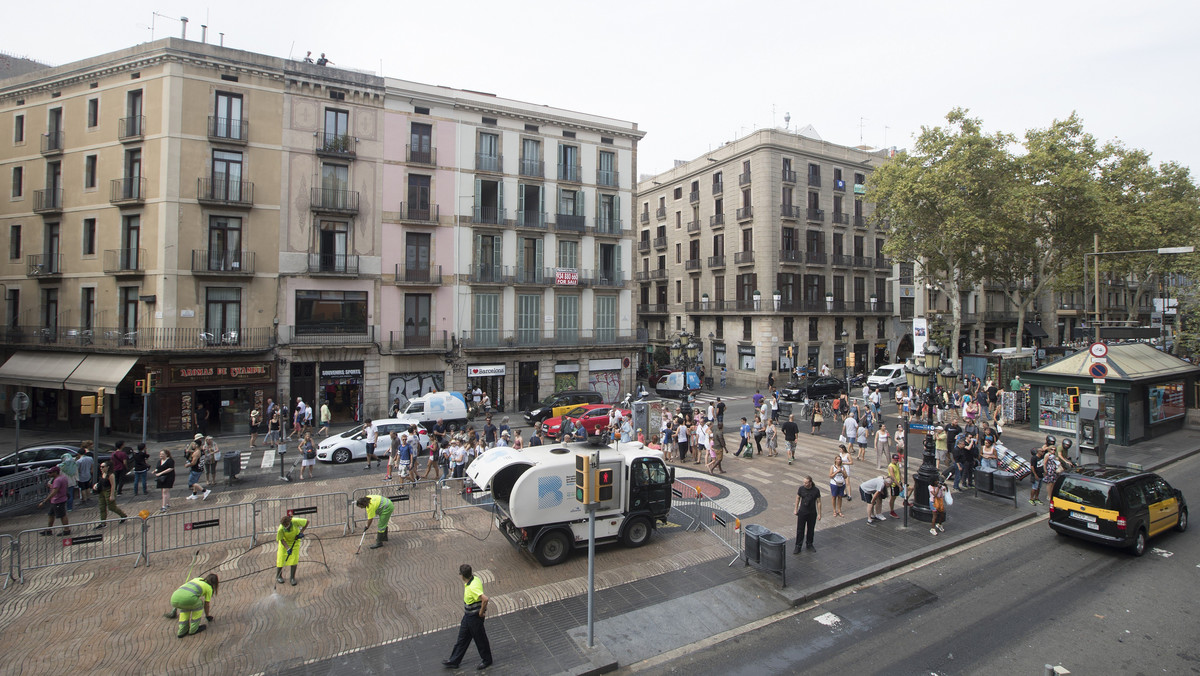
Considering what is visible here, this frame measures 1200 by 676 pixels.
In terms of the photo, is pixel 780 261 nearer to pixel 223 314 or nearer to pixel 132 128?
pixel 223 314

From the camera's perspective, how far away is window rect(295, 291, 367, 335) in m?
29.5

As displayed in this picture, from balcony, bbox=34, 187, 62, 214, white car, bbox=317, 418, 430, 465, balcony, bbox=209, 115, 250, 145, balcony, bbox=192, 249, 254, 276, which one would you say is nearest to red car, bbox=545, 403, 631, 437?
white car, bbox=317, 418, 430, 465

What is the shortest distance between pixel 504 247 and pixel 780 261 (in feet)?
75.8

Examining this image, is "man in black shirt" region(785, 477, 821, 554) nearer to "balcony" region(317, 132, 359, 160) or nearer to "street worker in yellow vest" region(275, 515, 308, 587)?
"street worker in yellow vest" region(275, 515, 308, 587)

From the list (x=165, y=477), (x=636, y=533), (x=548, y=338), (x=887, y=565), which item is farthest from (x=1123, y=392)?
(x=165, y=477)

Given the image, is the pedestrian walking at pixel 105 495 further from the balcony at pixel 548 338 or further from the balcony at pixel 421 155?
the balcony at pixel 421 155

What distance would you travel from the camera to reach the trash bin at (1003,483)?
51.5 ft

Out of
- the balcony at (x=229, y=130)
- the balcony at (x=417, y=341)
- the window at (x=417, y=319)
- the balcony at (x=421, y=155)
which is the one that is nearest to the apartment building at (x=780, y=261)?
the balcony at (x=417, y=341)

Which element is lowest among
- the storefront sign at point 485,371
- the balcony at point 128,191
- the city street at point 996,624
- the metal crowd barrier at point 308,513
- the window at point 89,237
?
the city street at point 996,624

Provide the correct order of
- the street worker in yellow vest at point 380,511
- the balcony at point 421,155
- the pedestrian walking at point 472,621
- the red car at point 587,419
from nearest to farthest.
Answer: the pedestrian walking at point 472,621, the street worker in yellow vest at point 380,511, the red car at point 587,419, the balcony at point 421,155

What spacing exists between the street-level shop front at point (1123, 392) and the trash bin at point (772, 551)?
17.8 m

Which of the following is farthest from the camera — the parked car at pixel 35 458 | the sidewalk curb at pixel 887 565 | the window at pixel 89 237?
the window at pixel 89 237

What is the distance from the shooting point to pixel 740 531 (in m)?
12.4

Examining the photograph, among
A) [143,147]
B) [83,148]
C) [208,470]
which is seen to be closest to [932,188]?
[208,470]
